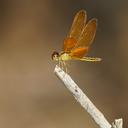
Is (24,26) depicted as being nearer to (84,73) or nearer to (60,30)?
(60,30)

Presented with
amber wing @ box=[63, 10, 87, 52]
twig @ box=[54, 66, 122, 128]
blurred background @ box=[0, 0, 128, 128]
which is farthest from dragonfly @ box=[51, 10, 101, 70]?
blurred background @ box=[0, 0, 128, 128]

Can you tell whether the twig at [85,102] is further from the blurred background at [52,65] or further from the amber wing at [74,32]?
the blurred background at [52,65]

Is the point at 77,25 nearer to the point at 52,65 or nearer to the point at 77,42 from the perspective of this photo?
the point at 77,42

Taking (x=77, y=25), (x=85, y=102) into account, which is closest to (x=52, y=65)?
(x=77, y=25)

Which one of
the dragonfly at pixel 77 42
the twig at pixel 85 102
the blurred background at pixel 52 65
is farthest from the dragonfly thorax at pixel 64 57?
the blurred background at pixel 52 65

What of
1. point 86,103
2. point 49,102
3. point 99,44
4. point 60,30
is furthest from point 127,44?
point 86,103
